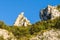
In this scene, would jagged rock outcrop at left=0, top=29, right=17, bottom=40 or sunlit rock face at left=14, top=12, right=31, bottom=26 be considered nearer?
jagged rock outcrop at left=0, top=29, right=17, bottom=40

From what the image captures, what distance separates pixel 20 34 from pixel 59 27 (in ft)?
24.4

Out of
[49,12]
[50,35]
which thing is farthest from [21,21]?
[50,35]

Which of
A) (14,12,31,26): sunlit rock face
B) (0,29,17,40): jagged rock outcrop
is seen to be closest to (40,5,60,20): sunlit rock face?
(14,12,31,26): sunlit rock face

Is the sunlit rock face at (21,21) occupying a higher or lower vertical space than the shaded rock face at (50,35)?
higher

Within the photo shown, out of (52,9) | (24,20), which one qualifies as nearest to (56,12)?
(52,9)

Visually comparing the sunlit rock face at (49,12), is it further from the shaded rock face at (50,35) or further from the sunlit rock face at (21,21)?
the shaded rock face at (50,35)

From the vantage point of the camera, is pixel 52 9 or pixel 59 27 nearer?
pixel 59 27

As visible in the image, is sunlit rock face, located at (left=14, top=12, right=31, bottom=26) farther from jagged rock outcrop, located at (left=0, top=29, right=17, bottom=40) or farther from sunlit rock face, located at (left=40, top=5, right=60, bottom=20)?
jagged rock outcrop, located at (left=0, top=29, right=17, bottom=40)

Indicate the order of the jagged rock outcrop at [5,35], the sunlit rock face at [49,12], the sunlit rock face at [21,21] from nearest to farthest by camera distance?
the jagged rock outcrop at [5,35]
the sunlit rock face at [49,12]
the sunlit rock face at [21,21]

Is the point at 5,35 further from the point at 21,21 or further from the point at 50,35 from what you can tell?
the point at 21,21

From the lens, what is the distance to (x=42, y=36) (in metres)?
41.2

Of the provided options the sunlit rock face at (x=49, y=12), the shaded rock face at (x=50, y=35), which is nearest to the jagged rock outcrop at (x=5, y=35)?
the shaded rock face at (x=50, y=35)

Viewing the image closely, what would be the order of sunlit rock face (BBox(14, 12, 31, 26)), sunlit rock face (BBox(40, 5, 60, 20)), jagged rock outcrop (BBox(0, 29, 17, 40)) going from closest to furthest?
jagged rock outcrop (BBox(0, 29, 17, 40)) → sunlit rock face (BBox(40, 5, 60, 20)) → sunlit rock face (BBox(14, 12, 31, 26))

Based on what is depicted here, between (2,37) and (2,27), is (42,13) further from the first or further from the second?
(2,37)
